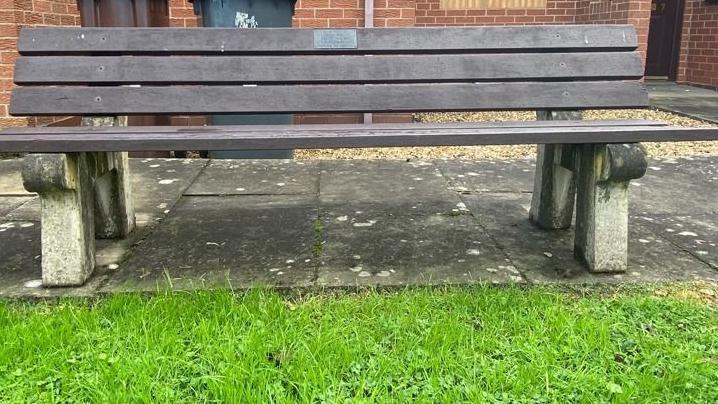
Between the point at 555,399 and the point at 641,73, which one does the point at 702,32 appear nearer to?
the point at 641,73

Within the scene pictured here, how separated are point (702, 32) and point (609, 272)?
924 cm

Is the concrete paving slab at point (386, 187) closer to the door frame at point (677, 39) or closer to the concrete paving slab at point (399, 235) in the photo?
the concrete paving slab at point (399, 235)

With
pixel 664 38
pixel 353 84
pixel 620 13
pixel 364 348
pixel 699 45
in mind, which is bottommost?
pixel 364 348

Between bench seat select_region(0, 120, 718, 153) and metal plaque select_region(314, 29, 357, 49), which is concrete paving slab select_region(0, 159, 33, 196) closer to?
bench seat select_region(0, 120, 718, 153)

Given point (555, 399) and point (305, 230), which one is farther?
point (305, 230)

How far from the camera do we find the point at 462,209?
389cm

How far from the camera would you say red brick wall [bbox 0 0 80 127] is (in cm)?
500

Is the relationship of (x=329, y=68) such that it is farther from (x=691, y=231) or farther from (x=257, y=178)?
(x=691, y=231)

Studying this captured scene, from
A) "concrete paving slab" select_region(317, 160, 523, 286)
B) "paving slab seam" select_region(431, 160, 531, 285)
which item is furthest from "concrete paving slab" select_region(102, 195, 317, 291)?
"paving slab seam" select_region(431, 160, 531, 285)

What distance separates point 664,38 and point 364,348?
36.7 ft

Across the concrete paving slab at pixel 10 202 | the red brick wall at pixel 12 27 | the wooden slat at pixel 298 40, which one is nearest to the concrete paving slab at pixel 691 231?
the wooden slat at pixel 298 40

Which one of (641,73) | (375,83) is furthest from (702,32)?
(375,83)

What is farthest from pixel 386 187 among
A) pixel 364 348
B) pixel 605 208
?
pixel 364 348

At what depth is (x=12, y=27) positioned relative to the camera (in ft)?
16.5
